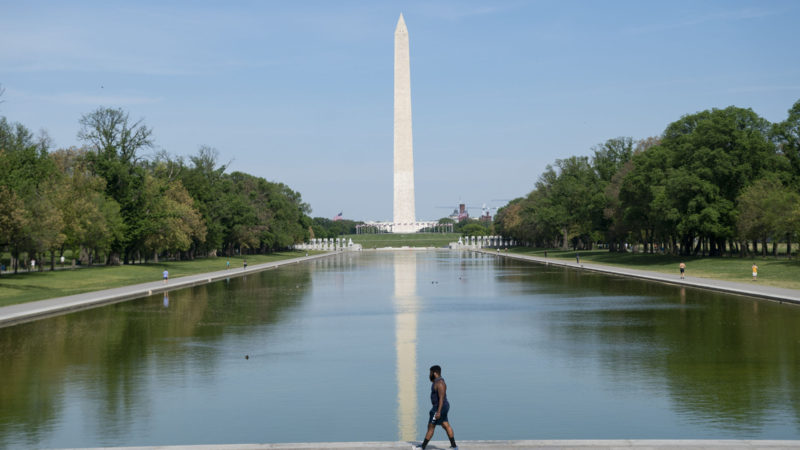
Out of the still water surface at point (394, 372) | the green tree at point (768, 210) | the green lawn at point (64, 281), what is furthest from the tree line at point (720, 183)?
the green lawn at point (64, 281)

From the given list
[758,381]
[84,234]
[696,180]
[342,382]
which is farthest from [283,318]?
[696,180]

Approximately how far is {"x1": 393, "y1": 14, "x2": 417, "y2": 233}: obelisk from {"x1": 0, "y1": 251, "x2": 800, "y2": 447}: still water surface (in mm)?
93834

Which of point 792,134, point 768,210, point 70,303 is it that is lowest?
point 70,303

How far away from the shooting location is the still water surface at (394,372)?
39.0 ft

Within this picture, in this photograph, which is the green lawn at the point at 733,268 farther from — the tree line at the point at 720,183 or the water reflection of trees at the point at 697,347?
the water reflection of trees at the point at 697,347

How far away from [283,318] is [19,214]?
2544 cm

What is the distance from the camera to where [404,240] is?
509ft

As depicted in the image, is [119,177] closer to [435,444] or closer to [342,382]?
[342,382]

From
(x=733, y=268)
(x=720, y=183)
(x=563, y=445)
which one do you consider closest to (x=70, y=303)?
(x=563, y=445)

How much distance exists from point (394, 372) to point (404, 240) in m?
139

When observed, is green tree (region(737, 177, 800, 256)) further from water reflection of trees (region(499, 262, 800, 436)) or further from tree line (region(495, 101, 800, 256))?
water reflection of trees (region(499, 262, 800, 436))

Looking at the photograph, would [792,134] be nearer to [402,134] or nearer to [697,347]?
[697,347]

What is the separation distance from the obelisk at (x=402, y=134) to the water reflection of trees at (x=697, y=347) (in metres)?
89.4

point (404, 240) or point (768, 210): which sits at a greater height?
point (768, 210)
